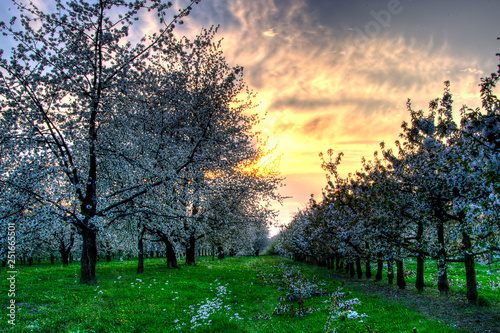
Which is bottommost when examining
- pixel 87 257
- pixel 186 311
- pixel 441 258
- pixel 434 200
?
pixel 186 311

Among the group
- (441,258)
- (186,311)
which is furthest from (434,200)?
(186,311)

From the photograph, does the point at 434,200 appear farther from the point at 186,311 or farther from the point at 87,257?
the point at 87,257

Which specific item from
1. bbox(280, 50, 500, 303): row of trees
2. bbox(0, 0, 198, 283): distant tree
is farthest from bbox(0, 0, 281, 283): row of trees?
bbox(280, 50, 500, 303): row of trees

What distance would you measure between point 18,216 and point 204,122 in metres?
11.8

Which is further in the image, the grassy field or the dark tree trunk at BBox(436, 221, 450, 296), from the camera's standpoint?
the dark tree trunk at BBox(436, 221, 450, 296)

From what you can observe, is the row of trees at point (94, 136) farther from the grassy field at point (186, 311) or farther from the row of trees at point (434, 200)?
the row of trees at point (434, 200)

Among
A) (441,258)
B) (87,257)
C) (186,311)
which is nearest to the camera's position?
(186,311)

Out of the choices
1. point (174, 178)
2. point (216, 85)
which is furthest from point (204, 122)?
point (174, 178)

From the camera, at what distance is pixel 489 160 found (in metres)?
7.22

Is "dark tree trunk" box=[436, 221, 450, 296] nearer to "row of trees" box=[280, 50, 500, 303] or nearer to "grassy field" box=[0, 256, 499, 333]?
"row of trees" box=[280, 50, 500, 303]

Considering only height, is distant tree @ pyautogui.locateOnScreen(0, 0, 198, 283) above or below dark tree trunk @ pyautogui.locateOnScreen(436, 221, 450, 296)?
above

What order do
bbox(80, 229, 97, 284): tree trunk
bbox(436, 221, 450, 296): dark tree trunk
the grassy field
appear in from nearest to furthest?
the grassy field < bbox(436, 221, 450, 296): dark tree trunk < bbox(80, 229, 97, 284): tree trunk

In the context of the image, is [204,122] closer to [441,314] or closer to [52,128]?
[52,128]

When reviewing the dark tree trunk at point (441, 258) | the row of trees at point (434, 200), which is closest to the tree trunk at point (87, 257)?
the row of trees at point (434, 200)
